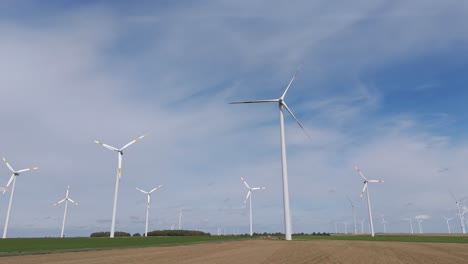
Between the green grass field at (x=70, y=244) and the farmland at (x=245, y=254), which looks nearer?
the farmland at (x=245, y=254)

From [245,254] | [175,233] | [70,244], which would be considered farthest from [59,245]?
[175,233]

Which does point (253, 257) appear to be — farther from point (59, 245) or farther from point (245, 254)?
point (59, 245)

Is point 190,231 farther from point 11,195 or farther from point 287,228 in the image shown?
point 287,228

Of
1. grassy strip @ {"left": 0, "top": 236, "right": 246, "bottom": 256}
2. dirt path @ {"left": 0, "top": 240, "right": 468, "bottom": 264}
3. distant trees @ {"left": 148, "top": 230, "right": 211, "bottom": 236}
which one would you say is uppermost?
distant trees @ {"left": 148, "top": 230, "right": 211, "bottom": 236}

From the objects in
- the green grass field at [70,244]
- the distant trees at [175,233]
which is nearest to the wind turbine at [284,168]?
the green grass field at [70,244]

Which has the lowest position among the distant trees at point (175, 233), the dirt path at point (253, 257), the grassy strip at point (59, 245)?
the dirt path at point (253, 257)

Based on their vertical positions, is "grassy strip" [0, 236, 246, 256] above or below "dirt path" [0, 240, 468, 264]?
above

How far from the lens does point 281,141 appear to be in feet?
237

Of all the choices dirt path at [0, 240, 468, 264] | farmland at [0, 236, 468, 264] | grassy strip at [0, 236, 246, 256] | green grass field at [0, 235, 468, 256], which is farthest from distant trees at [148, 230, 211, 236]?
dirt path at [0, 240, 468, 264]

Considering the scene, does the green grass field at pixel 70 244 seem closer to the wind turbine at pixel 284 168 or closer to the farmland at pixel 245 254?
the farmland at pixel 245 254

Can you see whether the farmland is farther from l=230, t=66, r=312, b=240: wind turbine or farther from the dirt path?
l=230, t=66, r=312, b=240: wind turbine

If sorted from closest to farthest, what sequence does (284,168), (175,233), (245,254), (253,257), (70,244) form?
(253,257) → (245,254) → (70,244) → (284,168) → (175,233)

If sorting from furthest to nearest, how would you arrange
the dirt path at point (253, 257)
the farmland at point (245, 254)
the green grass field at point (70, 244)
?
the green grass field at point (70, 244) < the farmland at point (245, 254) < the dirt path at point (253, 257)

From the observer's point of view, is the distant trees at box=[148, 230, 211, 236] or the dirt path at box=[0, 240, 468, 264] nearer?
the dirt path at box=[0, 240, 468, 264]
